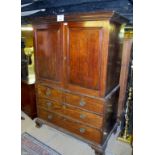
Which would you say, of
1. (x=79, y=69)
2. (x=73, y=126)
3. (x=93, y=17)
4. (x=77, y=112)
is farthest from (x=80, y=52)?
(x=73, y=126)

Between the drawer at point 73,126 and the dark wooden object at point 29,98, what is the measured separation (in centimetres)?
34

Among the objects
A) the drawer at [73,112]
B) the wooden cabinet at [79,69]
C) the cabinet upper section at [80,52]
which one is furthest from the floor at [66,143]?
the cabinet upper section at [80,52]

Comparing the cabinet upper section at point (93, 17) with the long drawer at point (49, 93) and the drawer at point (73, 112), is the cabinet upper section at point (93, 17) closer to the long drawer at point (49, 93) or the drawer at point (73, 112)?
the long drawer at point (49, 93)

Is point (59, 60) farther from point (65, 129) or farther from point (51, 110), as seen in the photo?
point (65, 129)

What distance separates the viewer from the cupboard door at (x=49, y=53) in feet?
6.31

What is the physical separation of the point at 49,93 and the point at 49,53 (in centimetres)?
60

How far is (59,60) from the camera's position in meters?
1.96

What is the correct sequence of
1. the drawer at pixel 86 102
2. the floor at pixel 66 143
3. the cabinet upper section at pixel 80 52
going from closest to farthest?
the cabinet upper section at pixel 80 52
the drawer at pixel 86 102
the floor at pixel 66 143

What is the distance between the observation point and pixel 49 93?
2.21 meters

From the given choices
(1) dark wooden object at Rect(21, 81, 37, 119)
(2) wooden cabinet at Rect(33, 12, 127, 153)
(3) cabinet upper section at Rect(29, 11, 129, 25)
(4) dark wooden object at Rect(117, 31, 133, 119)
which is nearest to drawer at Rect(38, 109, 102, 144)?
(2) wooden cabinet at Rect(33, 12, 127, 153)

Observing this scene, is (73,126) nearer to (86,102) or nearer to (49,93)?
(86,102)

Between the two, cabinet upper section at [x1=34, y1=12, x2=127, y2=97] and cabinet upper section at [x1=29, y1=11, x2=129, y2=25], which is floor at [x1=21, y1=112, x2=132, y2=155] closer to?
cabinet upper section at [x1=34, y1=12, x2=127, y2=97]

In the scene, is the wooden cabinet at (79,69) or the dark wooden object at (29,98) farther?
the dark wooden object at (29,98)
